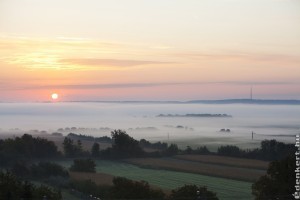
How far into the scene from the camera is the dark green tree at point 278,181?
629cm

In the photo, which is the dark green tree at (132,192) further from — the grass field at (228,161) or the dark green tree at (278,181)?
the grass field at (228,161)

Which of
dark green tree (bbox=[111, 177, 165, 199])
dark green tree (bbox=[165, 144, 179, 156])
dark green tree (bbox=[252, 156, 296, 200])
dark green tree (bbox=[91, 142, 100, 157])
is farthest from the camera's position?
dark green tree (bbox=[165, 144, 179, 156])

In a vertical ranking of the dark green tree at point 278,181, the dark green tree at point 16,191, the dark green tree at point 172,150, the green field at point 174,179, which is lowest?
the green field at point 174,179

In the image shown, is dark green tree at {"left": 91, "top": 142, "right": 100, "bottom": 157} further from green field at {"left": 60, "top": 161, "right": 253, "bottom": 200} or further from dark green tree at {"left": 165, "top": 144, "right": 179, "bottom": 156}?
dark green tree at {"left": 165, "top": 144, "right": 179, "bottom": 156}

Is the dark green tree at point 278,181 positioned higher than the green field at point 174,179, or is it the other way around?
the dark green tree at point 278,181

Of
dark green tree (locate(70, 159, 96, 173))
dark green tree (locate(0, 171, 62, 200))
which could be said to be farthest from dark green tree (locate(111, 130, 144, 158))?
dark green tree (locate(0, 171, 62, 200))

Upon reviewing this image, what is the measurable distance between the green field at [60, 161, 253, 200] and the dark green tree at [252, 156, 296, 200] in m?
1.45

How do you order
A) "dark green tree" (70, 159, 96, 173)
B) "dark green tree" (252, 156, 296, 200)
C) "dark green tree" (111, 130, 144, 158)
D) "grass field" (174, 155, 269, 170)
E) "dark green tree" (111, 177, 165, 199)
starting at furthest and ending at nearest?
"dark green tree" (111, 130, 144, 158) → "dark green tree" (70, 159, 96, 173) → "grass field" (174, 155, 269, 170) → "dark green tree" (111, 177, 165, 199) → "dark green tree" (252, 156, 296, 200)

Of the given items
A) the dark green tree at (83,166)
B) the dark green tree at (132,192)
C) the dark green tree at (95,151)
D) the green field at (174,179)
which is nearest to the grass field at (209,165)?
the green field at (174,179)

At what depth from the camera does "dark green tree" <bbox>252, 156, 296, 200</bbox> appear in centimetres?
629

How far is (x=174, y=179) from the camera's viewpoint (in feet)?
38.3

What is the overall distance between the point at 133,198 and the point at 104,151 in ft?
30.7

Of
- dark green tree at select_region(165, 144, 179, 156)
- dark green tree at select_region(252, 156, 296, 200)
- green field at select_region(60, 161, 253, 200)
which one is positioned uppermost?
dark green tree at select_region(165, 144, 179, 156)

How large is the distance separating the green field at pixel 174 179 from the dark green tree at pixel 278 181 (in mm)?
1452
